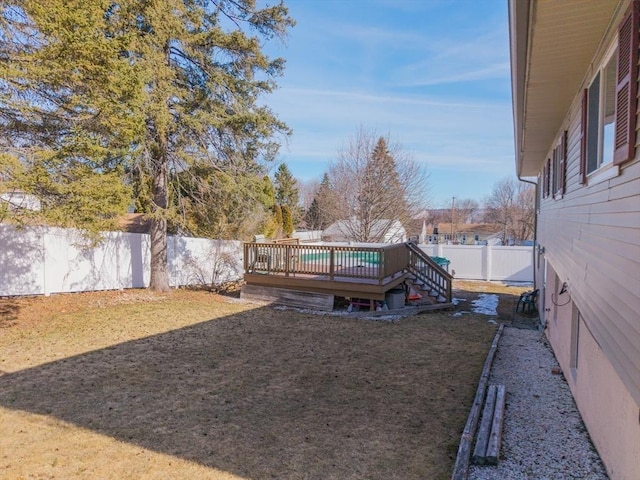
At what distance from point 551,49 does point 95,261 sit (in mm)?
11049

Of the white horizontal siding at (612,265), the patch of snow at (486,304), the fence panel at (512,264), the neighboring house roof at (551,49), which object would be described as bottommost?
the patch of snow at (486,304)

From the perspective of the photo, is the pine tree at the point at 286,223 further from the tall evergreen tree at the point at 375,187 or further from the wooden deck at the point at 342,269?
the wooden deck at the point at 342,269

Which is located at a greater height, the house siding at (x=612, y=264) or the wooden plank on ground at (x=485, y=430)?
the house siding at (x=612, y=264)

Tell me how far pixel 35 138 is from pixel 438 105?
1903 cm

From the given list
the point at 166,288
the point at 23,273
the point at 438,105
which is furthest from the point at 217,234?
the point at 438,105

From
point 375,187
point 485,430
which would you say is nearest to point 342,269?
point 485,430

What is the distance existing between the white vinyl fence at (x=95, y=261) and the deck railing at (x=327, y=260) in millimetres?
2786

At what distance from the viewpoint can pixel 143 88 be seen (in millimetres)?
7930

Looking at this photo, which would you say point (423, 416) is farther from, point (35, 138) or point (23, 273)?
point (23, 273)

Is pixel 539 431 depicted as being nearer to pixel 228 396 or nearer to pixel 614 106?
pixel 614 106

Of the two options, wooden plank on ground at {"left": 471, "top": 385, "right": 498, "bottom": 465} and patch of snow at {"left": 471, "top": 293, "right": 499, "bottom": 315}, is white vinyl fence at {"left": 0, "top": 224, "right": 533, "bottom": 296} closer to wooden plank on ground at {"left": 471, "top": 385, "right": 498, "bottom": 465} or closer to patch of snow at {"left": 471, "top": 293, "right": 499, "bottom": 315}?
patch of snow at {"left": 471, "top": 293, "right": 499, "bottom": 315}

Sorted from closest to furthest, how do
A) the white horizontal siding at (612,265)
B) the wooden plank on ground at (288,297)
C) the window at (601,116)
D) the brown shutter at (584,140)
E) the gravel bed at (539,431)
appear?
the white horizontal siding at (612,265) < the window at (601,116) < the gravel bed at (539,431) < the brown shutter at (584,140) < the wooden plank on ground at (288,297)

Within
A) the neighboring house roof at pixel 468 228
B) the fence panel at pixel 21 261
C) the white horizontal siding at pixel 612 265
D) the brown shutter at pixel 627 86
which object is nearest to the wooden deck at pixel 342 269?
the fence panel at pixel 21 261

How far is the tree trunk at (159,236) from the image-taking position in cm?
1080
